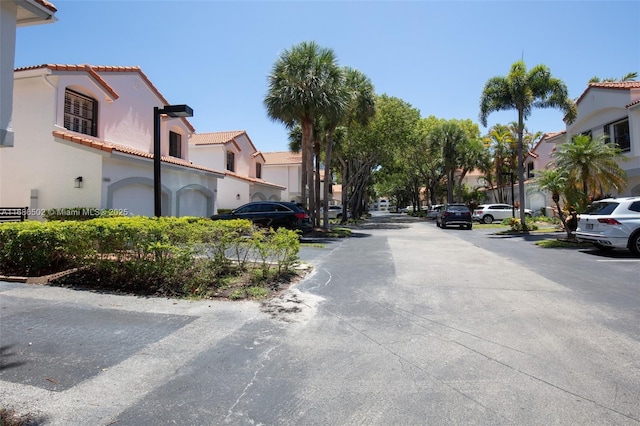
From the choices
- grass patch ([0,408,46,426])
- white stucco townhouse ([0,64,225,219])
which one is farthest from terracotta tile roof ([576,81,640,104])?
grass patch ([0,408,46,426])

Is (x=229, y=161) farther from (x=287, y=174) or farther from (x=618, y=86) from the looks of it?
(x=618, y=86)

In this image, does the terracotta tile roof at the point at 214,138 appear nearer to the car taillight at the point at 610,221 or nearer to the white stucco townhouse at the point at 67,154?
the white stucco townhouse at the point at 67,154

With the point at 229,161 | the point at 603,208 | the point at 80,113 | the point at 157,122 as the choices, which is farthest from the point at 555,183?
the point at 229,161

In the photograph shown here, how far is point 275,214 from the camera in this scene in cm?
1719

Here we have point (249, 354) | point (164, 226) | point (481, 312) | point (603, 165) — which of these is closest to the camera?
point (249, 354)

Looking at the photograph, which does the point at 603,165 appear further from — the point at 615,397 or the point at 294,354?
the point at 294,354

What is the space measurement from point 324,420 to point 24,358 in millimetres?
3399

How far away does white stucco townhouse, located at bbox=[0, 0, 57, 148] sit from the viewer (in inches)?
254

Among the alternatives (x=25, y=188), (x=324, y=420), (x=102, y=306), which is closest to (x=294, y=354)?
(x=324, y=420)

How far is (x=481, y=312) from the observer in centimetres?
560

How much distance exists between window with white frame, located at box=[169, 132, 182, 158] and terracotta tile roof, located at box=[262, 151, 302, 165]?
1985 cm

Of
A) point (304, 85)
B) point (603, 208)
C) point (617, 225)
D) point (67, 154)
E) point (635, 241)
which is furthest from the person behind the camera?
point (304, 85)

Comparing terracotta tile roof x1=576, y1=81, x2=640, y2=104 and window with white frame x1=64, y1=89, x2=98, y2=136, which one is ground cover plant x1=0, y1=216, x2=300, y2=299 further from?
terracotta tile roof x1=576, y1=81, x2=640, y2=104

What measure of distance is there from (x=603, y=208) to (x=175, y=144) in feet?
65.0
